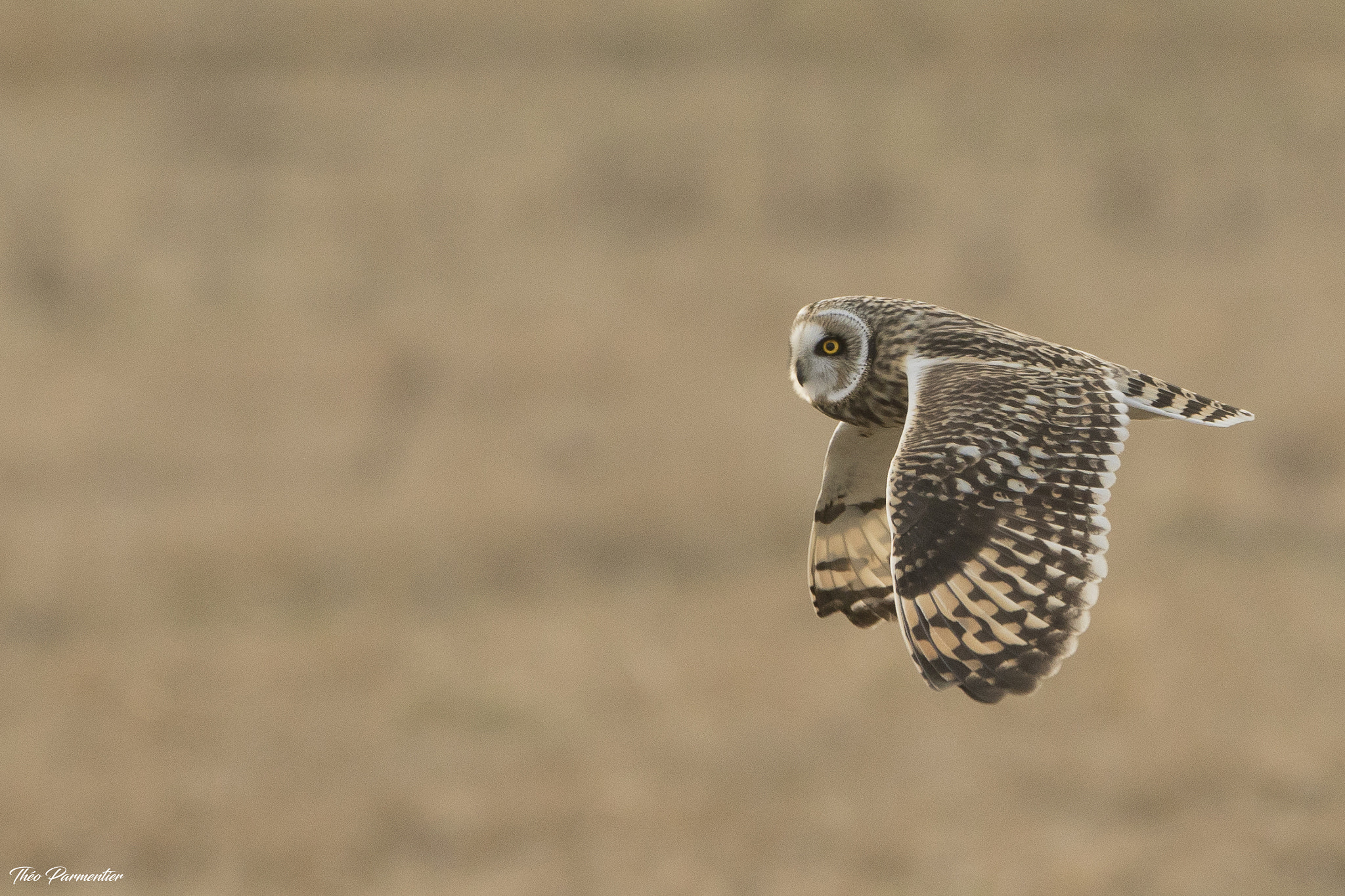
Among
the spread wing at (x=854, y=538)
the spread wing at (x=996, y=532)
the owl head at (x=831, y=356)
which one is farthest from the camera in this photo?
the spread wing at (x=854, y=538)

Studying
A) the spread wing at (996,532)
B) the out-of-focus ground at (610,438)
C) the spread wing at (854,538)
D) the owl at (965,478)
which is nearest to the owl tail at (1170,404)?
the owl at (965,478)

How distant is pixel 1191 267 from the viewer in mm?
23000

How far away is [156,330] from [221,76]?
4005mm

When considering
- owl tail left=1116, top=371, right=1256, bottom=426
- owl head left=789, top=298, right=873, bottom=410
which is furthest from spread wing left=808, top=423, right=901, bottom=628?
owl tail left=1116, top=371, right=1256, bottom=426

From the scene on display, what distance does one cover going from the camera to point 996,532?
115 inches

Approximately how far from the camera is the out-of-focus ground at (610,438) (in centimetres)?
1631

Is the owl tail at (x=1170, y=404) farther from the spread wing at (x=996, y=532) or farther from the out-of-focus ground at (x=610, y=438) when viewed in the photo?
the out-of-focus ground at (x=610, y=438)

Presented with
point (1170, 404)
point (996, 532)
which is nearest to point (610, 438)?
point (1170, 404)

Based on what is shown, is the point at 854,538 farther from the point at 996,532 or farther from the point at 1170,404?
the point at 1170,404

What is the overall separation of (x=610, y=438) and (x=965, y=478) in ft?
56.2

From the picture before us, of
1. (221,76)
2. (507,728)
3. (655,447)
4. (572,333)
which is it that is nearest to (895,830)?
(507,728)

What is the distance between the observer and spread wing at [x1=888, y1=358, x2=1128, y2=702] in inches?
108

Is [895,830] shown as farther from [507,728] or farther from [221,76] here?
[221,76]

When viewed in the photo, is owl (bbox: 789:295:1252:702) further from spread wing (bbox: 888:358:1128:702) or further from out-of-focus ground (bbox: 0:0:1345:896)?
out-of-focus ground (bbox: 0:0:1345:896)
